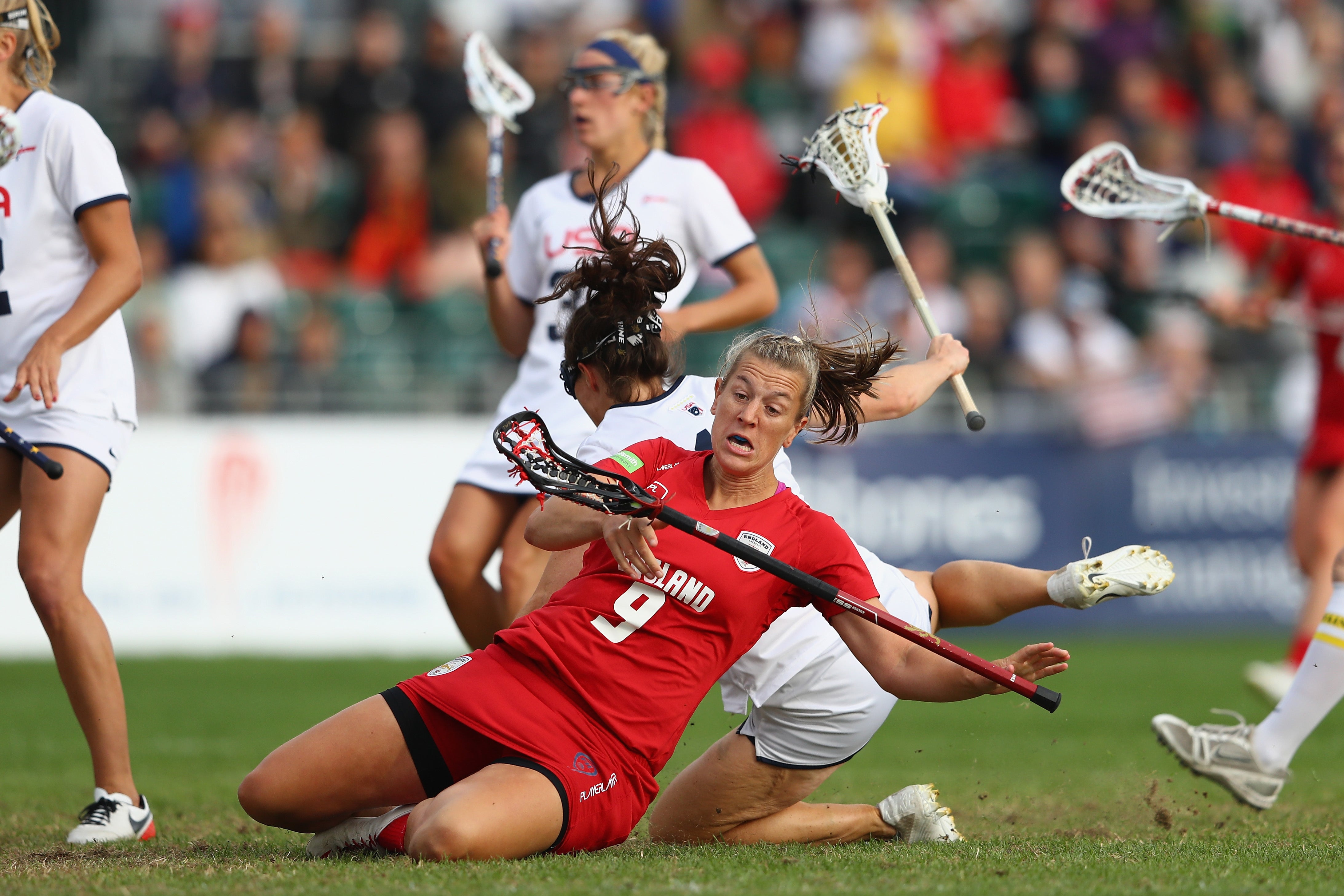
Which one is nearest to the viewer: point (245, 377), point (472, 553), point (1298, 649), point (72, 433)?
point (72, 433)

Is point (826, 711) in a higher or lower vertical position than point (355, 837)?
higher

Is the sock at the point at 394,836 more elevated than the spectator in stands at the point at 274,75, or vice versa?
the spectator in stands at the point at 274,75

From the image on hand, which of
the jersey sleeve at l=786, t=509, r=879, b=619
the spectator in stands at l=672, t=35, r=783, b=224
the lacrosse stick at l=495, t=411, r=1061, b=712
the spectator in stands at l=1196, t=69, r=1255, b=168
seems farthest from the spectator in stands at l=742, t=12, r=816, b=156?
the lacrosse stick at l=495, t=411, r=1061, b=712

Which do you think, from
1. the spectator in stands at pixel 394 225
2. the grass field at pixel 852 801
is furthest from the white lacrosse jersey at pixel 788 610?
the spectator in stands at pixel 394 225

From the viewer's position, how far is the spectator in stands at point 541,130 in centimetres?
1276

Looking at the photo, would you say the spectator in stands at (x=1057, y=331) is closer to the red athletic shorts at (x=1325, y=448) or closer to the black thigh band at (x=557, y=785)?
the red athletic shorts at (x=1325, y=448)

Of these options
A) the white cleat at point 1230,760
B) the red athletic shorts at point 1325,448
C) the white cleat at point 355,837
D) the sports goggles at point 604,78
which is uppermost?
the sports goggles at point 604,78

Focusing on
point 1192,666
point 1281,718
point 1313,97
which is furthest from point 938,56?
point 1281,718

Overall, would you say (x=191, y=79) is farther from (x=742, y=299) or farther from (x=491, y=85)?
(x=742, y=299)

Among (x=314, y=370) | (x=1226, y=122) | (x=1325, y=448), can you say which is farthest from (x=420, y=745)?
(x=1226, y=122)

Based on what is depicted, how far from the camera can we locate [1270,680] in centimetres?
716

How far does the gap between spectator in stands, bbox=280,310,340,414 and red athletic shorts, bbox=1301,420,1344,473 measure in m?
6.30

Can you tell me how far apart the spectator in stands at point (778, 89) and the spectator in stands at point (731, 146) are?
1.78 feet

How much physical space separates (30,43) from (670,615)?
9.13 feet
